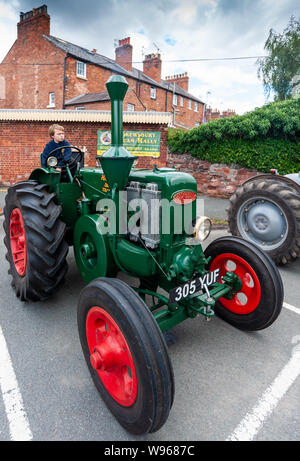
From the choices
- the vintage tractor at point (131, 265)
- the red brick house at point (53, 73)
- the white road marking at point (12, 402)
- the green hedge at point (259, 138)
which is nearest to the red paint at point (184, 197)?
the vintage tractor at point (131, 265)

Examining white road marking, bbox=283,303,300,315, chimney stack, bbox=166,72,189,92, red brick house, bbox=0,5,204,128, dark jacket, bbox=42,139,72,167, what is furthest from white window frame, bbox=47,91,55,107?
white road marking, bbox=283,303,300,315

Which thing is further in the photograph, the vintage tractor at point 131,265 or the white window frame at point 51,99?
the white window frame at point 51,99

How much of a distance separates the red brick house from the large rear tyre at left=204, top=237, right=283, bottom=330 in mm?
17383

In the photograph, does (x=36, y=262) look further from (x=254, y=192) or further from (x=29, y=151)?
(x=29, y=151)

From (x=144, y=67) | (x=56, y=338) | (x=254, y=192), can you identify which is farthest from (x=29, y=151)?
(x=144, y=67)

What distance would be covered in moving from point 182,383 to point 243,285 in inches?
40.9

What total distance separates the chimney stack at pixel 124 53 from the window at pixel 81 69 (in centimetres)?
541

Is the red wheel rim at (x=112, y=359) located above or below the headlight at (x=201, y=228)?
below

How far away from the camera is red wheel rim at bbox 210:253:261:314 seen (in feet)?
8.55

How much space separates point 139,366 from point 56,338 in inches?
53.4

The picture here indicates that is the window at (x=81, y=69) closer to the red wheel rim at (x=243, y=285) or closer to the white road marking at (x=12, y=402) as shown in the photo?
the red wheel rim at (x=243, y=285)

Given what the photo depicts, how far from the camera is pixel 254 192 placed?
4574mm

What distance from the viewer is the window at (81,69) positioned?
1993cm

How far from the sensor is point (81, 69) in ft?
66.5
